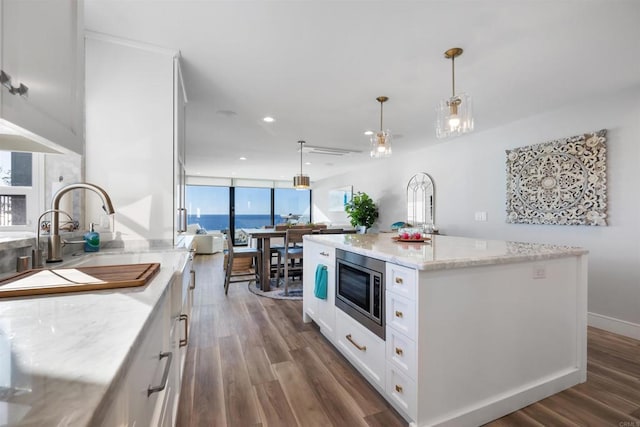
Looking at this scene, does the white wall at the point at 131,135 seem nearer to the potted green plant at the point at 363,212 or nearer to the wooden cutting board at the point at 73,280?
the wooden cutting board at the point at 73,280

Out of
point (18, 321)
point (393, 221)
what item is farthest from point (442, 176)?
point (18, 321)

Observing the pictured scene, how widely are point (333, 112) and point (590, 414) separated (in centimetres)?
328

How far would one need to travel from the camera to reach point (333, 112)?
3.34 meters

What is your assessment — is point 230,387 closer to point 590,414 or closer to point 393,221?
point 590,414

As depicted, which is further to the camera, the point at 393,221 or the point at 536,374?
the point at 393,221

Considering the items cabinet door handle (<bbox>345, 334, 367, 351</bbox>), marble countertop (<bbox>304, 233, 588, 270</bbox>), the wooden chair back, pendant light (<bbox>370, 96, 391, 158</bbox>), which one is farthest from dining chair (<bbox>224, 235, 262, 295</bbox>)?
marble countertop (<bbox>304, 233, 588, 270</bbox>)

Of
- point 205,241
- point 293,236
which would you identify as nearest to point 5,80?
point 293,236

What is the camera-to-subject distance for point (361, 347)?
1.95m

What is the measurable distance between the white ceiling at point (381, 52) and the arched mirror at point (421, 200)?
1508 mm

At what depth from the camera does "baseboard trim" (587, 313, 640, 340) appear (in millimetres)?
2625

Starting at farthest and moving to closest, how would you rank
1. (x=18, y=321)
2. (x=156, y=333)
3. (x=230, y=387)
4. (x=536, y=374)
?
(x=230, y=387)
(x=536, y=374)
(x=156, y=333)
(x=18, y=321)

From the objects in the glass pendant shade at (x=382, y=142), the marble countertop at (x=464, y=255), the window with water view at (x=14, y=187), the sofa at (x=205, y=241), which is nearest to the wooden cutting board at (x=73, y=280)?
the window with water view at (x=14, y=187)

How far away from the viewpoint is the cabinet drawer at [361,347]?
1763 mm

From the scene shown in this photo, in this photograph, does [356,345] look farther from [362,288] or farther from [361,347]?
[362,288]
